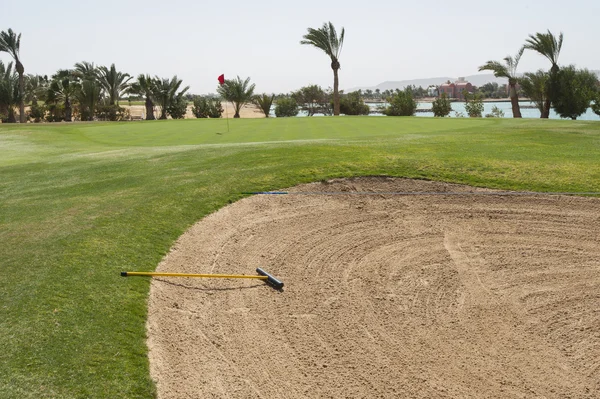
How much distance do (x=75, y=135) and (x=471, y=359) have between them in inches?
1236

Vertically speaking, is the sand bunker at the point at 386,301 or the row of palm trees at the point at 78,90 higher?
the row of palm trees at the point at 78,90

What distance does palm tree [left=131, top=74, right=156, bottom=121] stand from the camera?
62.5 metres

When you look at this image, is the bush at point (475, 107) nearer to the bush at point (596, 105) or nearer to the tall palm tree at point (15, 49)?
the bush at point (596, 105)

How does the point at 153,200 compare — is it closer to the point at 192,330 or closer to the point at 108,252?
the point at 108,252

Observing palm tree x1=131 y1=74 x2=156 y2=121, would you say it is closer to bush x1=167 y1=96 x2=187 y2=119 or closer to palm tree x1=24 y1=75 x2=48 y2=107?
bush x1=167 y1=96 x2=187 y2=119

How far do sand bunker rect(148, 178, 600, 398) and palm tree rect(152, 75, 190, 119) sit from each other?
183 feet

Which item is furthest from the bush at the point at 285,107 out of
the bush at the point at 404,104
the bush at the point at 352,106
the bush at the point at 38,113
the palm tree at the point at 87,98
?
the bush at the point at 38,113

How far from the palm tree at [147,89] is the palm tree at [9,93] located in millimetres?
13068

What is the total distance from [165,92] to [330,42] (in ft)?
72.7

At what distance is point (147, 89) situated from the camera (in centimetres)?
6309

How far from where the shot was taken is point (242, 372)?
6.89m

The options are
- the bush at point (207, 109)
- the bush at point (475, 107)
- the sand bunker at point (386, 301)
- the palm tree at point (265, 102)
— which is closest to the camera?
the sand bunker at point (386, 301)

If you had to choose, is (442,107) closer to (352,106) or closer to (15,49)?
(352,106)

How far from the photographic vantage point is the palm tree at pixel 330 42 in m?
63.7
